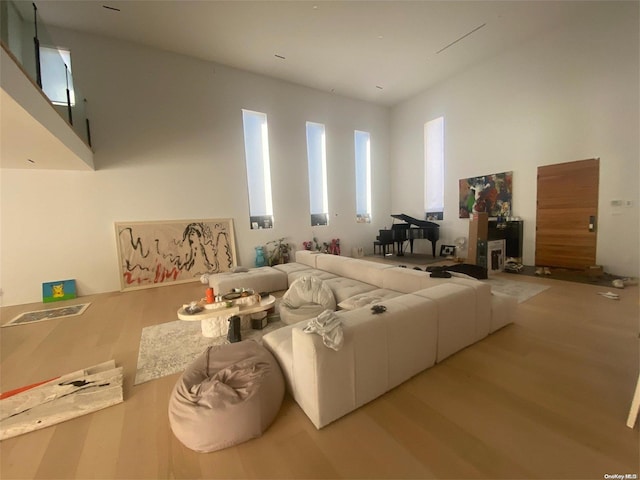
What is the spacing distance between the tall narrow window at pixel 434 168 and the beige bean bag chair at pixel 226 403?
23.9 ft

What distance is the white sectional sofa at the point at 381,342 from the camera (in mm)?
1588

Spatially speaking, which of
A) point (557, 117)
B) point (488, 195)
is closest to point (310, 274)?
point (488, 195)

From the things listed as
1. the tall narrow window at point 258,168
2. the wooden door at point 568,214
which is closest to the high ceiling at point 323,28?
the tall narrow window at point 258,168

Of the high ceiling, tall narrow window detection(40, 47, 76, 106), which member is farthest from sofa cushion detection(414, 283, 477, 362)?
tall narrow window detection(40, 47, 76, 106)

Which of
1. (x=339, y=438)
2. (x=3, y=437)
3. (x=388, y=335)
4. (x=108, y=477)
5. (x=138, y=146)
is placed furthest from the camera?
(x=138, y=146)

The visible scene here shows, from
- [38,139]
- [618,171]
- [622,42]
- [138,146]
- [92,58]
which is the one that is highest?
[92,58]

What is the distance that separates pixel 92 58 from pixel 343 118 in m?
5.88

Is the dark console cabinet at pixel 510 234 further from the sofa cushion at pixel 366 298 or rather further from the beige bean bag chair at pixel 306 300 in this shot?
the beige bean bag chair at pixel 306 300

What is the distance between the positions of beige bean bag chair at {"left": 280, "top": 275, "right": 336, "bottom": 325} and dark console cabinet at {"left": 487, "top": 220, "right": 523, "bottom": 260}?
4883mm

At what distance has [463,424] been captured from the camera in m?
1.58

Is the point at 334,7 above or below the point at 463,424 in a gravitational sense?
above

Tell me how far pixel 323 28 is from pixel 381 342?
5.68 m

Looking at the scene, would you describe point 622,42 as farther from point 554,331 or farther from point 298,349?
point 298,349

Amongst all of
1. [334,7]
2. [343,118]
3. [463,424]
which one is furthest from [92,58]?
[463,424]
